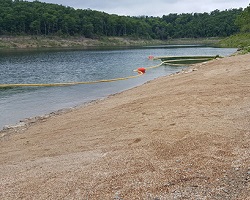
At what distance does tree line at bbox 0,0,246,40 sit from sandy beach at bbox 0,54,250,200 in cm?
8692

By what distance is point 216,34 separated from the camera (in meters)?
161

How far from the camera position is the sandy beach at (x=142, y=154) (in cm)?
568

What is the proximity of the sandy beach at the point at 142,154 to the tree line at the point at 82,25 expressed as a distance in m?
86.9

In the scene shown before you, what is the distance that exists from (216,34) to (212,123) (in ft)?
535

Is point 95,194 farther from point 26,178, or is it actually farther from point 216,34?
point 216,34

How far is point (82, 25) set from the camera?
133375mm

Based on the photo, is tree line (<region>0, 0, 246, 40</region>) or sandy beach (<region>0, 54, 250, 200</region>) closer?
sandy beach (<region>0, 54, 250, 200</region>)

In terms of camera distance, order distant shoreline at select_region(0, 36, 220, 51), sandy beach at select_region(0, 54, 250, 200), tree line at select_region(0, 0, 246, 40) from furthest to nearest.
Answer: tree line at select_region(0, 0, 246, 40) < distant shoreline at select_region(0, 36, 220, 51) < sandy beach at select_region(0, 54, 250, 200)

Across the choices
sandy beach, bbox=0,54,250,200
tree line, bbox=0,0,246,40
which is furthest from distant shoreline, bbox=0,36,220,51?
sandy beach, bbox=0,54,250,200

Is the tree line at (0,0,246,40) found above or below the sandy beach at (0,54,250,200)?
above

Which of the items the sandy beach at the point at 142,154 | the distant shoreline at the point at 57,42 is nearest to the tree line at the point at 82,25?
the distant shoreline at the point at 57,42

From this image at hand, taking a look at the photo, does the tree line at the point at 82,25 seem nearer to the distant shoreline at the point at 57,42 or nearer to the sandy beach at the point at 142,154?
the distant shoreline at the point at 57,42

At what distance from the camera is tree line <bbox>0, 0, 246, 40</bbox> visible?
11519 cm

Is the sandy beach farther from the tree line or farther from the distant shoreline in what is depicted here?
the tree line
